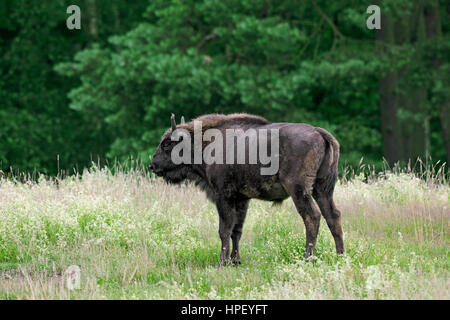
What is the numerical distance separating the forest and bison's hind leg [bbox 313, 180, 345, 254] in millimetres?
10855

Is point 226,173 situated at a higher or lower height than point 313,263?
higher

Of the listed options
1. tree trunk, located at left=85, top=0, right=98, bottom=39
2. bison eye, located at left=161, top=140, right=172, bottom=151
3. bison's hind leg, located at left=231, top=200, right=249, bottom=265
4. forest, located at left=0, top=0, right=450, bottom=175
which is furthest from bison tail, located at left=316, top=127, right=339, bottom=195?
tree trunk, located at left=85, top=0, right=98, bottom=39

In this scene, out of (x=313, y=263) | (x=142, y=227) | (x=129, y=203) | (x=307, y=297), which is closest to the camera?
(x=307, y=297)

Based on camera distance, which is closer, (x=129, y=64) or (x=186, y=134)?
(x=186, y=134)

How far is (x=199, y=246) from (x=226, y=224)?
0.74m

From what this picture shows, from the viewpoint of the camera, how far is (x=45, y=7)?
26.5 metres

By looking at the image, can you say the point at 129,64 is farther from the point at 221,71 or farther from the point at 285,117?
the point at 285,117

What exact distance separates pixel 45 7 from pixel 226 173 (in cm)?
1993

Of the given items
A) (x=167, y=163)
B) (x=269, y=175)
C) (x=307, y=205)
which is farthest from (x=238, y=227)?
(x=167, y=163)

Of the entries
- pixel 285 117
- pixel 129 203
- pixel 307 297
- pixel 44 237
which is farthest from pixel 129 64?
pixel 307 297

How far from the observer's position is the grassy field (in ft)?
24.4

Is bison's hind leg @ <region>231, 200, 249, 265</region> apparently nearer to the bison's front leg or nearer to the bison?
the bison

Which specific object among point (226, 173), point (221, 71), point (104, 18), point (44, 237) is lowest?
point (44, 237)

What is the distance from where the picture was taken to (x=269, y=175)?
8734 millimetres
